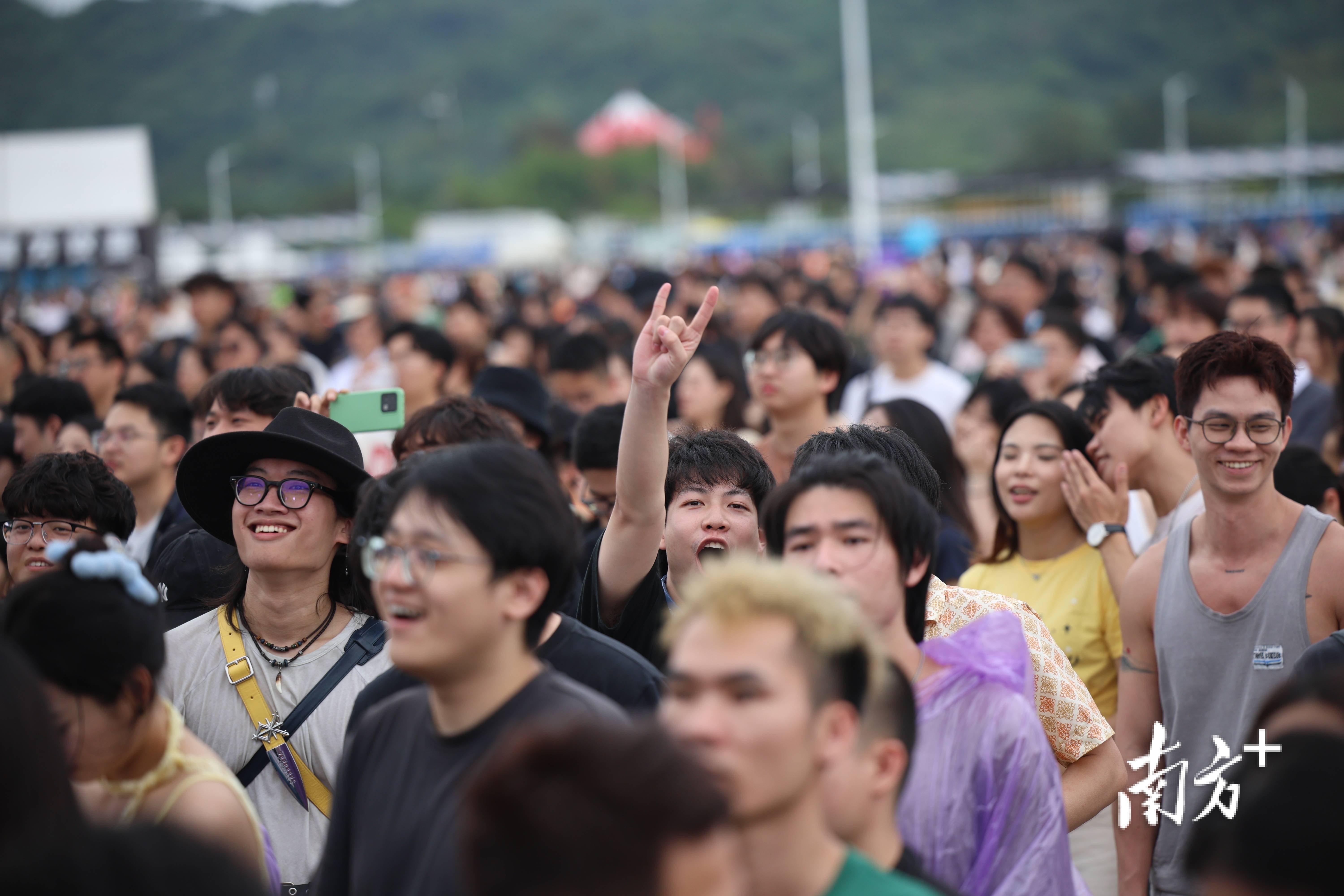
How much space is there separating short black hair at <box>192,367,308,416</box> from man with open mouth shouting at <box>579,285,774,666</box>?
75.3 inches

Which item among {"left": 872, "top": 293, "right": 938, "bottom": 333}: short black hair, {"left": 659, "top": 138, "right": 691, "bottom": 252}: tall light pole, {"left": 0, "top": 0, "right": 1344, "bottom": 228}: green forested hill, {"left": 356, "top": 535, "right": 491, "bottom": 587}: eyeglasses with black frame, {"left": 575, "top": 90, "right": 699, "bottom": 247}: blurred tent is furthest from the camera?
{"left": 0, "top": 0, "right": 1344, "bottom": 228}: green forested hill

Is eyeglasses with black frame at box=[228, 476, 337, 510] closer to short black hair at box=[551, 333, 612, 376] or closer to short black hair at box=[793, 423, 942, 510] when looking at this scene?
short black hair at box=[793, 423, 942, 510]

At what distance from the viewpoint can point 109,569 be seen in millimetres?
2744

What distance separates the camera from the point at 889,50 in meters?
142

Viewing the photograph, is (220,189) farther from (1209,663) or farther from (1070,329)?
(1209,663)

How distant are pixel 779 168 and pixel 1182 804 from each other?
114m

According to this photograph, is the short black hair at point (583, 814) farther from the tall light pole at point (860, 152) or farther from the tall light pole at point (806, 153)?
the tall light pole at point (806, 153)

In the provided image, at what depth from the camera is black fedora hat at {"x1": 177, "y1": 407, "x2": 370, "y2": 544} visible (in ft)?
12.9

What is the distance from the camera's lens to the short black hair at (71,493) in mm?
4262

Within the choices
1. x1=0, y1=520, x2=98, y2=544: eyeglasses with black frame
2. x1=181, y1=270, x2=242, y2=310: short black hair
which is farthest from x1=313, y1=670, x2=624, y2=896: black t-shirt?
x1=181, y1=270, x2=242, y2=310: short black hair

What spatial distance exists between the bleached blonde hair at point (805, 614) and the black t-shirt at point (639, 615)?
161cm

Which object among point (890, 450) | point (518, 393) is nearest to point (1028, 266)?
point (518, 393)

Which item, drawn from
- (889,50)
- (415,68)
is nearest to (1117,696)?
(889,50)

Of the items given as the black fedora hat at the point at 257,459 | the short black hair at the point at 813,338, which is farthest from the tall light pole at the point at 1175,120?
the black fedora hat at the point at 257,459
